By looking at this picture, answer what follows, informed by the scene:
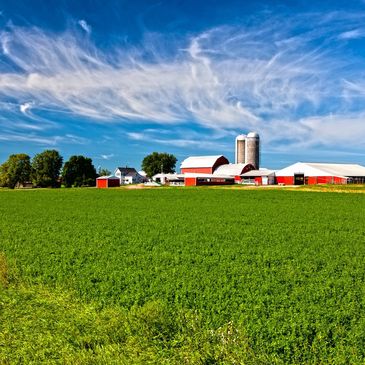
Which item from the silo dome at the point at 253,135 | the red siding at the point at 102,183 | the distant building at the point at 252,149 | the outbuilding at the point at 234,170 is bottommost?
the red siding at the point at 102,183

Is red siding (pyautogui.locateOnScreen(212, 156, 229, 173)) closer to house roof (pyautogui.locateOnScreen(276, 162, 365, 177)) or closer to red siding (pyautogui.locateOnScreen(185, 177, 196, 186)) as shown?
red siding (pyautogui.locateOnScreen(185, 177, 196, 186))

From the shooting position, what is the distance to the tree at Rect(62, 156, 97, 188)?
316 ft

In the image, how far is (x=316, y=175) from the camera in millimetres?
74875

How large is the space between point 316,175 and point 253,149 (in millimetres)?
27707

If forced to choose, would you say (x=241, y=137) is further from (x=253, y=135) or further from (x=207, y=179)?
(x=207, y=179)

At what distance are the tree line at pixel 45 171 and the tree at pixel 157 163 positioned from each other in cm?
2777

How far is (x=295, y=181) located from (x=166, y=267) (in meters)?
73.5

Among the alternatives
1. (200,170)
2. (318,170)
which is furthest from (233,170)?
(318,170)

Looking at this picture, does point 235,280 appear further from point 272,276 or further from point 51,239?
point 51,239

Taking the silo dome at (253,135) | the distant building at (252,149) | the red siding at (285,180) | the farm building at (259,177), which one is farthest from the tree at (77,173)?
the red siding at (285,180)

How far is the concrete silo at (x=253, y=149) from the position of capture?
100125 millimetres

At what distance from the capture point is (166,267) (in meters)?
8.42

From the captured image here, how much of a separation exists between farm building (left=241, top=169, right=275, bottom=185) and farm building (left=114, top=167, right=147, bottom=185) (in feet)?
172

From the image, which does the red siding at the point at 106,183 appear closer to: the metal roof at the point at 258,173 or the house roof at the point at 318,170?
the metal roof at the point at 258,173
